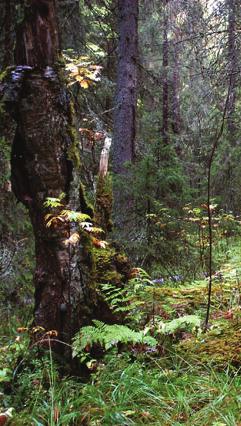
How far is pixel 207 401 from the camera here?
2.82 meters

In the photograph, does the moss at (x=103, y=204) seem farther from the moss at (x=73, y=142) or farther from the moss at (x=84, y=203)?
the moss at (x=73, y=142)

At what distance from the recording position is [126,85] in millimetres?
10023

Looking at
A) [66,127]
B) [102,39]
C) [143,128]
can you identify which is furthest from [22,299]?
[143,128]

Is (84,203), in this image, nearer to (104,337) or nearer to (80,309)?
(80,309)

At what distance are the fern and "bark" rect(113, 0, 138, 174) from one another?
22.2 feet

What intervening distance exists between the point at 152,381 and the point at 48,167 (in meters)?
1.91

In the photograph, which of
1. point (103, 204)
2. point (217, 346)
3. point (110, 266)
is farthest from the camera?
point (103, 204)

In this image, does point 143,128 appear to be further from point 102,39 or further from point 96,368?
point 96,368

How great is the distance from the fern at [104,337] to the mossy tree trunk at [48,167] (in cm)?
28

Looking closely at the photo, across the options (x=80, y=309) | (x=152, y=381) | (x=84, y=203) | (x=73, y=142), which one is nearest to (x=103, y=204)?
(x=84, y=203)

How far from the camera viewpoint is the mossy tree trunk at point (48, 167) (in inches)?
146

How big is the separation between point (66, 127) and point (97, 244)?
106 centimetres

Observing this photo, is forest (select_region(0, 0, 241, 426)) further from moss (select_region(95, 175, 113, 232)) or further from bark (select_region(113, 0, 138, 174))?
bark (select_region(113, 0, 138, 174))

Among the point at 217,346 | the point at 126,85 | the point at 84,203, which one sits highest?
the point at 126,85
